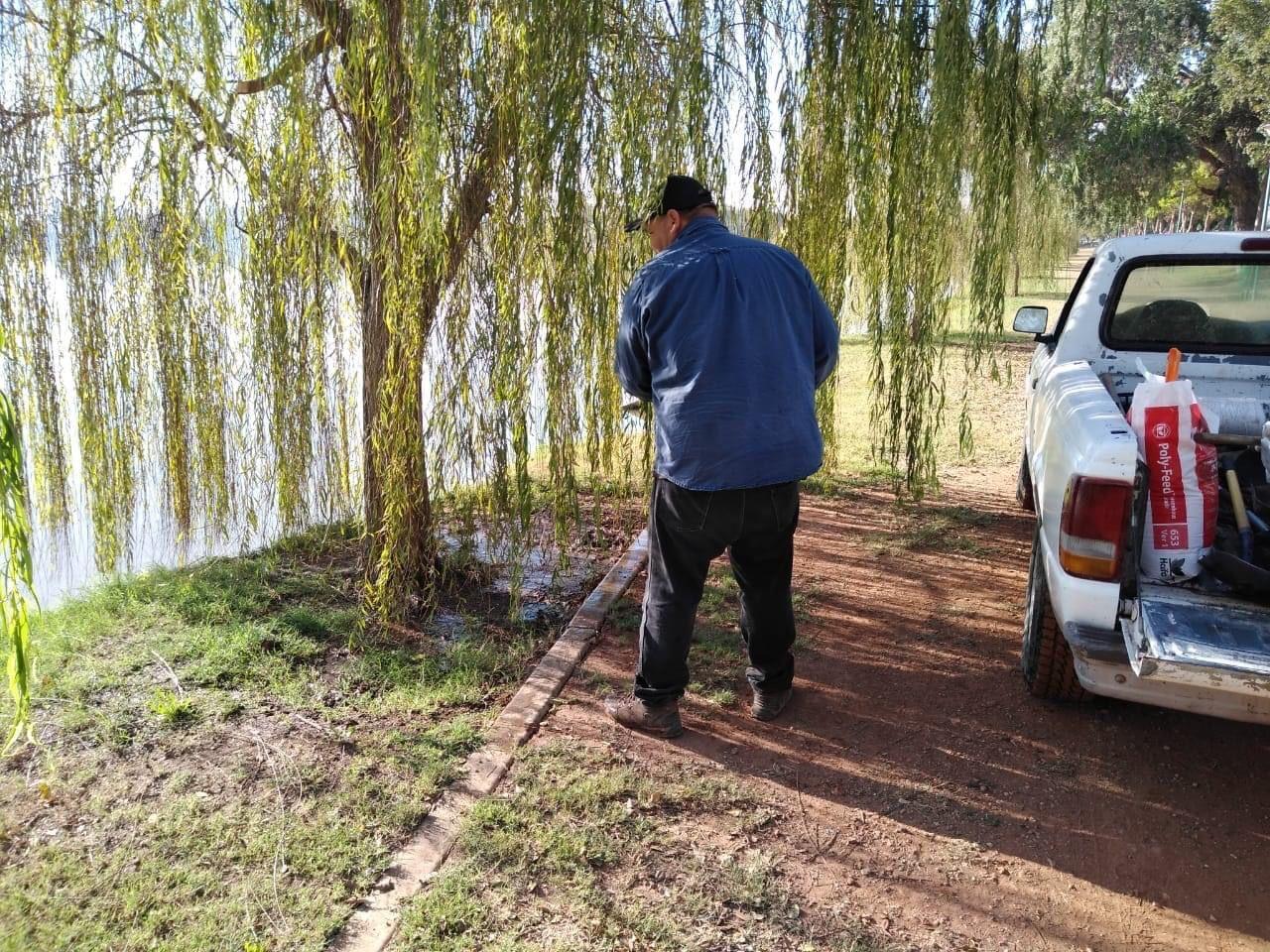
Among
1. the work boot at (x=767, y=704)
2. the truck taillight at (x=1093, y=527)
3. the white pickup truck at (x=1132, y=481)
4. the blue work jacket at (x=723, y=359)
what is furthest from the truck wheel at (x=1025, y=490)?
the blue work jacket at (x=723, y=359)

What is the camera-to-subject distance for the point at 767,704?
3.85m

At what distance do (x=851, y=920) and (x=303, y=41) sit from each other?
3980 millimetres

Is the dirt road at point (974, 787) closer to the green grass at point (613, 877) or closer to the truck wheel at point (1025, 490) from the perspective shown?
the green grass at point (613, 877)

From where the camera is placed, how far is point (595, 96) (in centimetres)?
420

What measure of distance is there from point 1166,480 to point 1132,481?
451 millimetres

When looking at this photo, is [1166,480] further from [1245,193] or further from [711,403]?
[1245,193]

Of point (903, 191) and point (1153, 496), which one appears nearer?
point (1153, 496)

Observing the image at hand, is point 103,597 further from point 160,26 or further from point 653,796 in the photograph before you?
point 653,796

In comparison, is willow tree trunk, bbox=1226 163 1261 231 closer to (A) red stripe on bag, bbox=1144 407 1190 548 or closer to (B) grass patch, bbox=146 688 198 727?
(A) red stripe on bag, bbox=1144 407 1190 548

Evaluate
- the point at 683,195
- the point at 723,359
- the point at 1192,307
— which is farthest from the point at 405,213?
the point at 1192,307

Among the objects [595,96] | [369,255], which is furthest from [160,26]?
[595,96]

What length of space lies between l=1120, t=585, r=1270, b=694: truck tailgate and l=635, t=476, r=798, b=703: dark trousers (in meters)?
1.22

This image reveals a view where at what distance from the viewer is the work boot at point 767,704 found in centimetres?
384

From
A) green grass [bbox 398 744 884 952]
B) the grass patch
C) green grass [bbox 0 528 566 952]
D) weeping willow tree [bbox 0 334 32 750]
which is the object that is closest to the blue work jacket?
green grass [bbox 398 744 884 952]
